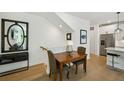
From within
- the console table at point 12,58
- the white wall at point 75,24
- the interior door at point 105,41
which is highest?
the white wall at point 75,24

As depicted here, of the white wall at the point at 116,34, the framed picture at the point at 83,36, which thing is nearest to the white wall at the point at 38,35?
the framed picture at the point at 83,36

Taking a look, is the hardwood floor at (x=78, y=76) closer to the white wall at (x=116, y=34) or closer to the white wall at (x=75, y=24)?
the white wall at (x=75, y=24)

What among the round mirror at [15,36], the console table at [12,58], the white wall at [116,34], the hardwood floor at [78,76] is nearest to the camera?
the hardwood floor at [78,76]

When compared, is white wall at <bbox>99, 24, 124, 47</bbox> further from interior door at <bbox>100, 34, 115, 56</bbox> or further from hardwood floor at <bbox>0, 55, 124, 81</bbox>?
hardwood floor at <bbox>0, 55, 124, 81</bbox>

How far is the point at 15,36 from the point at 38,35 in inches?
44.5

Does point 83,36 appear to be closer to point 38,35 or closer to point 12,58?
point 38,35

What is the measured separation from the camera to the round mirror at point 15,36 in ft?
12.5

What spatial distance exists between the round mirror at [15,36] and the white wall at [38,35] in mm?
363

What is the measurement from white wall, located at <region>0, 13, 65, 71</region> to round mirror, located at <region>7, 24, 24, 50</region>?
363mm

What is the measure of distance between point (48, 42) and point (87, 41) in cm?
226

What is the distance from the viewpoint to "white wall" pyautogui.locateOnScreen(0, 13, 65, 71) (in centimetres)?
416
